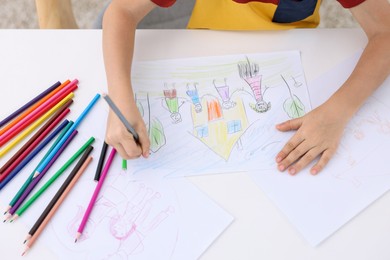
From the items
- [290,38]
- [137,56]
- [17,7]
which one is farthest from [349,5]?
[17,7]

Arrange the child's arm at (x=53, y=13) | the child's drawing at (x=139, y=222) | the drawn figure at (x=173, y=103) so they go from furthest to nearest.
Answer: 1. the child's arm at (x=53, y=13)
2. the drawn figure at (x=173, y=103)
3. the child's drawing at (x=139, y=222)

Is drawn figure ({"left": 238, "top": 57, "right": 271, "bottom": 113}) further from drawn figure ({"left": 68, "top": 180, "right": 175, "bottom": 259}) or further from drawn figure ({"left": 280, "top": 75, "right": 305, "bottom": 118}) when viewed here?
drawn figure ({"left": 68, "top": 180, "right": 175, "bottom": 259})

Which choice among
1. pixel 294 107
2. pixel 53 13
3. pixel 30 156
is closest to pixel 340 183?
pixel 294 107

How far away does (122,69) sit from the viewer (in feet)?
2.29

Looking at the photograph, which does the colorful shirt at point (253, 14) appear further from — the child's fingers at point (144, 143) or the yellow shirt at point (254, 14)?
the child's fingers at point (144, 143)

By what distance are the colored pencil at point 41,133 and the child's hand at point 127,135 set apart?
0.27ft

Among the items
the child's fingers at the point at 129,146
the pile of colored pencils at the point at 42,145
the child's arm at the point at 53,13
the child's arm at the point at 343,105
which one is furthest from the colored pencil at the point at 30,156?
the child's arm at the point at 343,105

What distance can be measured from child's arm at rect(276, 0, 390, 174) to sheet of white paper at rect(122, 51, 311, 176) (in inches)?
1.0

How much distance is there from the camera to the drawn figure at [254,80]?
2.30 ft

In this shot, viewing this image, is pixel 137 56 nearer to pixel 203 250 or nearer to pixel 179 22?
pixel 179 22

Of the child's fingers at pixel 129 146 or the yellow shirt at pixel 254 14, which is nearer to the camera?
the child's fingers at pixel 129 146

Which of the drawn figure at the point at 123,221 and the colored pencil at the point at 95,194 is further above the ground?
the colored pencil at the point at 95,194

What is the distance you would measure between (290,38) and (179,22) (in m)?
0.28

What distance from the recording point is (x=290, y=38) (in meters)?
0.77
